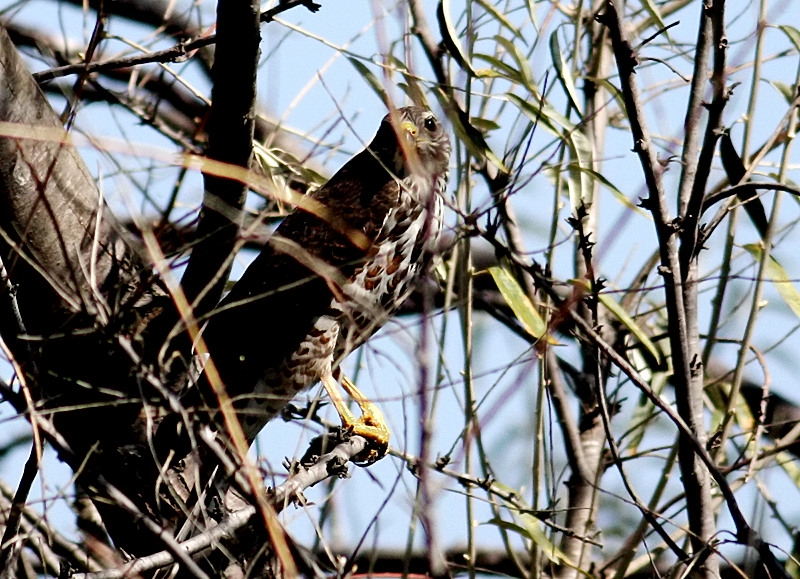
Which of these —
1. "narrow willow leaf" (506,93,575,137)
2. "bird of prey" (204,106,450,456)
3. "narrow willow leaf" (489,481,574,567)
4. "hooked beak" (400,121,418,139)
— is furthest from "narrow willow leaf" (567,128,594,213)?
"hooked beak" (400,121,418,139)

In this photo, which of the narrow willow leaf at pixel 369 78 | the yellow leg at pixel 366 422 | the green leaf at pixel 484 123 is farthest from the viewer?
the yellow leg at pixel 366 422

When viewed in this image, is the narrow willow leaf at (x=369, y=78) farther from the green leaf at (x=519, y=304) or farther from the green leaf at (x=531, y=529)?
the green leaf at (x=531, y=529)

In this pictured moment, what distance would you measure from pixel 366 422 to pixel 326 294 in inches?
16.0

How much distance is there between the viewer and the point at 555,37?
9.55 feet

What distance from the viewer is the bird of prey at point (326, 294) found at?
10.7 feet

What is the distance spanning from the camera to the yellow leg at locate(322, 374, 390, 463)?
3350 mm

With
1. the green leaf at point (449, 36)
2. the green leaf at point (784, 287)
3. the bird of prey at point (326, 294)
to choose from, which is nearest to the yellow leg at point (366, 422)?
the bird of prey at point (326, 294)

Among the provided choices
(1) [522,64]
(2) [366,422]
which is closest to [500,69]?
(1) [522,64]

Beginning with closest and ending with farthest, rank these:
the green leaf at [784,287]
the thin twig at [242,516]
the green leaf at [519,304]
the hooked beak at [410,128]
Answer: the thin twig at [242,516]
the green leaf at [519,304]
the green leaf at [784,287]
the hooked beak at [410,128]

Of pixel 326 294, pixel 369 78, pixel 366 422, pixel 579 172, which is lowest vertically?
pixel 366 422

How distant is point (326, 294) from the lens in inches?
133

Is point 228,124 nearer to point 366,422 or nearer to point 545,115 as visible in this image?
point 545,115

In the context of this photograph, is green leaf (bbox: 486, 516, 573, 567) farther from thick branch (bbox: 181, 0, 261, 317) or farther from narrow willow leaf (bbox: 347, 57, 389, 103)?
narrow willow leaf (bbox: 347, 57, 389, 103)

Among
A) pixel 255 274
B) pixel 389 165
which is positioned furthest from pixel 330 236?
pixel 389 165
